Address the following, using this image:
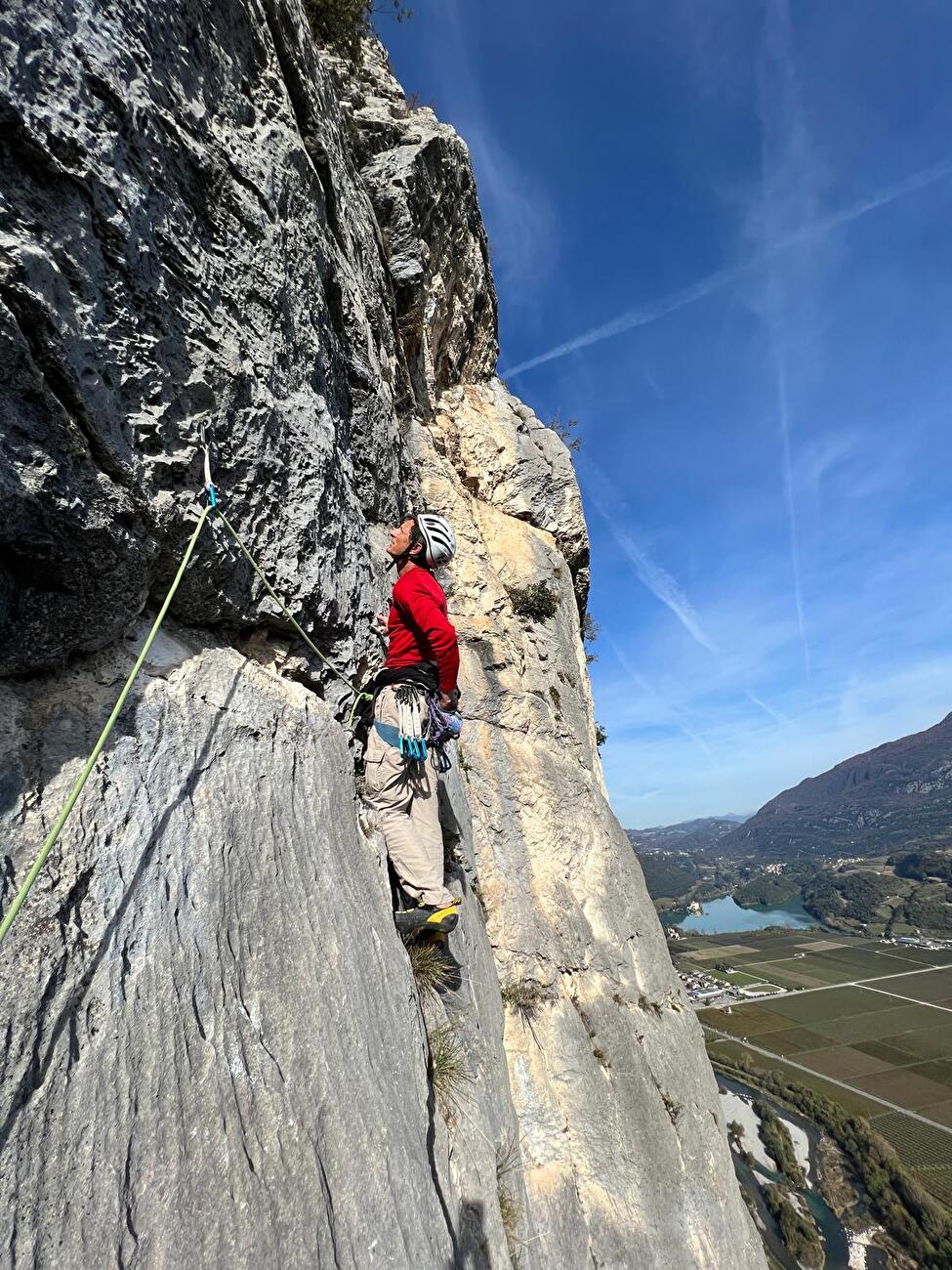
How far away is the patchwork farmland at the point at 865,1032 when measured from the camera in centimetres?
5838

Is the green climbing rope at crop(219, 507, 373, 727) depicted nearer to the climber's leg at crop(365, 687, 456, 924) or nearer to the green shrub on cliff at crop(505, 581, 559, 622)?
the climber's leg at crop(365, 687, 456, 924)

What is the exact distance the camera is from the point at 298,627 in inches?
182

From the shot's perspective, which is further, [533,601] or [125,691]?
[533,601]

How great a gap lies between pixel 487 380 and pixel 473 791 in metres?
10.9

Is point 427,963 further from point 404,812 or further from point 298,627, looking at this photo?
point 298,627

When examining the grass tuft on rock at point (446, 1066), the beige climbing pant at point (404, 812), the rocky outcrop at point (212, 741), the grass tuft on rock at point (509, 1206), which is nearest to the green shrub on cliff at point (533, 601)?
the rocky outcrop at point (212, 741)

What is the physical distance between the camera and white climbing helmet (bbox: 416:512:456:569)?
21.2 feet

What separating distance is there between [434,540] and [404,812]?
2.83 meters

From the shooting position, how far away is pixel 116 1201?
95.7 inches

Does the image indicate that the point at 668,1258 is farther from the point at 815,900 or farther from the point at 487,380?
the point at 815,900

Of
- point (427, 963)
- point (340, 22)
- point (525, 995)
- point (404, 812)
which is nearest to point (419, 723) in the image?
point (404, 812)

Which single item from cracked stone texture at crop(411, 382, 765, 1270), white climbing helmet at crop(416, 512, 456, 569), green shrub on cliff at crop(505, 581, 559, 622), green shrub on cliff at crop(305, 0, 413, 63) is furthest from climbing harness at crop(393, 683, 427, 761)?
green shrub on cliff at crop(305, 0, 413, 63)

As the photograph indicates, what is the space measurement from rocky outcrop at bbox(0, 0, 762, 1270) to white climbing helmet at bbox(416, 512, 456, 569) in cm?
66

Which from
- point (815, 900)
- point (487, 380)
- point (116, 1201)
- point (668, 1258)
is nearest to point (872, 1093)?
point (668, 1258)
